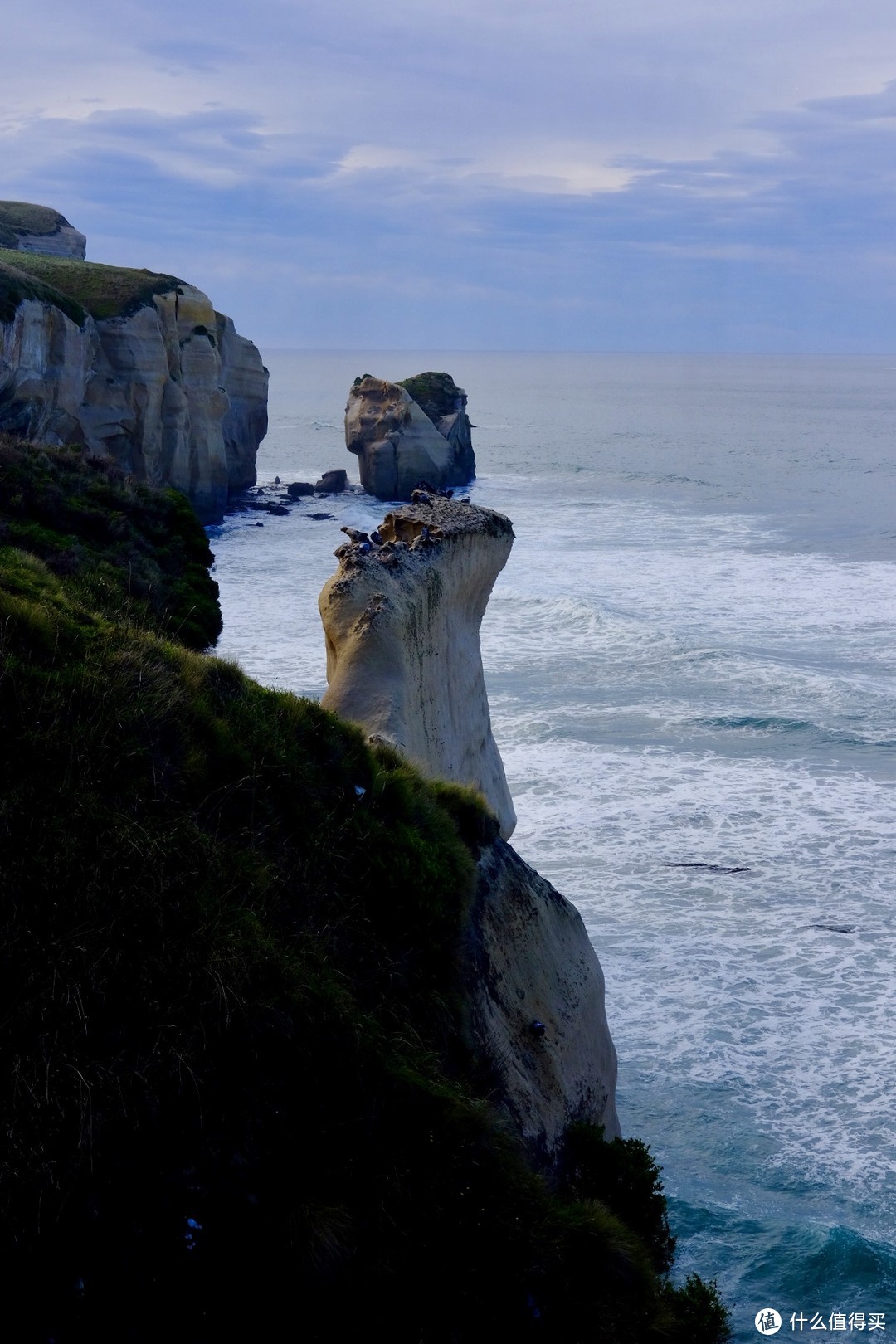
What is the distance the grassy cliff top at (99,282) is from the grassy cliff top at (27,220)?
1579cm

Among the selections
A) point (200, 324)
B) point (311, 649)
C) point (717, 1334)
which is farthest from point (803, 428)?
point (717, 1334)

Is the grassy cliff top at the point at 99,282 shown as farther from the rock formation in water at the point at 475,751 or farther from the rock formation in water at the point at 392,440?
the rock formation in water at the point at 475,751

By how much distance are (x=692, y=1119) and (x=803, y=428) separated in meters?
111

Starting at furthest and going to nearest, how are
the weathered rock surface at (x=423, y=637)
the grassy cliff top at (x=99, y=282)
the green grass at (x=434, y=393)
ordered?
the green grass at (x=434, y=393) → the grassy cliff top at (x=99, y=282) → the weathered rock surface at (x=423, y=637)

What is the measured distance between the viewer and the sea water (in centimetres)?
1017

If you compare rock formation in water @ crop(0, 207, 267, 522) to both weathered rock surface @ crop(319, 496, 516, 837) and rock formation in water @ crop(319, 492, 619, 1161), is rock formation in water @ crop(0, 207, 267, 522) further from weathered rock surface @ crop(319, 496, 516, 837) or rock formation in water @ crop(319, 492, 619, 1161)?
rock formation in water @ crop(319, 492, 619, 1161)

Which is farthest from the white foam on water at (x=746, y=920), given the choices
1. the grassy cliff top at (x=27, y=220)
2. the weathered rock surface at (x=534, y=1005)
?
the grassy cliff top at (x=27, y=220)

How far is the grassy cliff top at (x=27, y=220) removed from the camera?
65.0 meters

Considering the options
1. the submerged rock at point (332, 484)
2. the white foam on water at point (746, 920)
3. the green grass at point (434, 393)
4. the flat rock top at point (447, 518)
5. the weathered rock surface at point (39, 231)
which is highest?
the weathered rock surface at point (39, 231)

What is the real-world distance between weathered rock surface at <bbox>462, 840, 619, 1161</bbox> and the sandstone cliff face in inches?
1160

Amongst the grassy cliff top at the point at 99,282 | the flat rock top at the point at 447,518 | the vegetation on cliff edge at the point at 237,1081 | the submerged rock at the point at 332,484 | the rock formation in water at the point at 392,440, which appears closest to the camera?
the vegetation on cliff edge at the point at 237,1081

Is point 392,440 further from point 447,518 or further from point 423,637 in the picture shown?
point 423,637

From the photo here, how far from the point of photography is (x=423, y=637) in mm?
12430

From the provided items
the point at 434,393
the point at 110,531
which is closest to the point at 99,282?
Result: the point at 434,393
